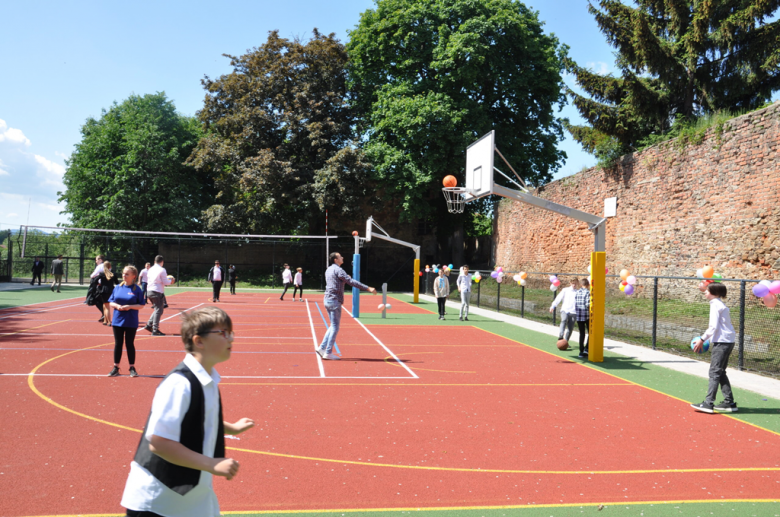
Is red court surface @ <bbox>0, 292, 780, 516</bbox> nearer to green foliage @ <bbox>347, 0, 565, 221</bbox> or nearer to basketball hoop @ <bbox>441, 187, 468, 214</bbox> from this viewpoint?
basketball hoop @ <bbox>441, 187, 468, 214</bbox>

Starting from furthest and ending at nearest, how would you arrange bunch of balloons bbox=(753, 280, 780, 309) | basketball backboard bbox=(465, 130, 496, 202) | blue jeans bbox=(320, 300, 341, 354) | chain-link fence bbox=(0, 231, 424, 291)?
chain-link fence bbox=(0, 231, 424, 291), basketball backboard bbox=(465, 130, 496, 202), blue jeans bbox=(320, 300, 341, 354), bunch of balloons bbox=(753, 280, 780, 309)

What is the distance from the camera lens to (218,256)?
131ft

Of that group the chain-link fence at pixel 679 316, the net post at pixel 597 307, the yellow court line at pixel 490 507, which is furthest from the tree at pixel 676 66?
the yellow court line at pixel 490 507

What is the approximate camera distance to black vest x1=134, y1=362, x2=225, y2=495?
2.36 meters

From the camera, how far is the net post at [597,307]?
1154 centimetres

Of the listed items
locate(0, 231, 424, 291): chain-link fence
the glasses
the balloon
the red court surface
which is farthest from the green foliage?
the glasses

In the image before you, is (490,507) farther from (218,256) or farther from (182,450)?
(218,256)

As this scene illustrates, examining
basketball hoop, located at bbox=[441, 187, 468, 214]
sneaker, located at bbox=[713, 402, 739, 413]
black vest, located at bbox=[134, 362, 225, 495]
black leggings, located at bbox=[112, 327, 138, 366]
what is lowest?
sneaker, located at bbox=[713, 402, 739, 413]

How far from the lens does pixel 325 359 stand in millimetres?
11234

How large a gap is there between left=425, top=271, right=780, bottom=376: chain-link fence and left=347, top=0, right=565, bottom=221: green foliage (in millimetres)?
11747

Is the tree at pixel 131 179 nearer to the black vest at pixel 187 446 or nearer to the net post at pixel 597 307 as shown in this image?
the net post at pixel 597 307

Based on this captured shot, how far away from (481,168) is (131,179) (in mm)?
33322

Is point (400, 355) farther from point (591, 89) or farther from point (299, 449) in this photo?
point (591, 89)

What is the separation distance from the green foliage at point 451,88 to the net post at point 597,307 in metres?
21.1
